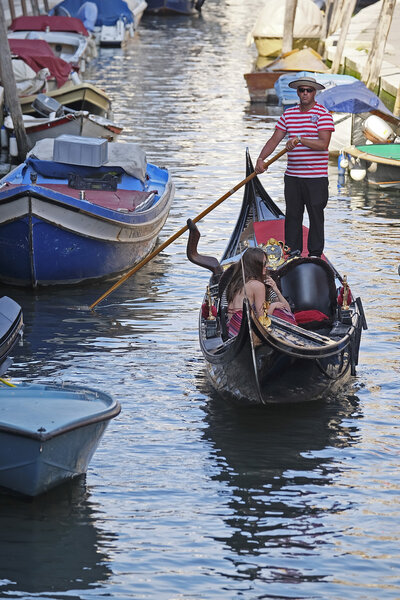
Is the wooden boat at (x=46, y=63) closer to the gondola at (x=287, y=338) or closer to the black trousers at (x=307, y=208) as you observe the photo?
the black trousers at (x=307, y=208)

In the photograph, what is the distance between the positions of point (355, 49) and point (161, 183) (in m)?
15.7

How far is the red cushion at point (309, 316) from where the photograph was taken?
26.3 ft

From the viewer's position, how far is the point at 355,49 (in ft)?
89.8

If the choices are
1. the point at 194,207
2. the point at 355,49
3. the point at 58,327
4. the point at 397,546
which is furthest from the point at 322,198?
the point at 355,49

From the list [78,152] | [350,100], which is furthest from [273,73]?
[78,152]

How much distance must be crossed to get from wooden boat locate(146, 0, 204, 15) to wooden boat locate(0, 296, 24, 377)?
115 feet

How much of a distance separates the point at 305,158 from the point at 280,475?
3.15 m

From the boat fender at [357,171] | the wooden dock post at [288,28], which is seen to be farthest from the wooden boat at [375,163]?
the wooden dock post at [288,28]

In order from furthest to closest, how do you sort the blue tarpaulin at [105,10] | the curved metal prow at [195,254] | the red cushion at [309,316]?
the blue tarpaulin at [105,10]
the curved metal prow at [195,254]
the red cushion at [309,316]

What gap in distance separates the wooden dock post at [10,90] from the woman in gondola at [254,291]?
8.36m

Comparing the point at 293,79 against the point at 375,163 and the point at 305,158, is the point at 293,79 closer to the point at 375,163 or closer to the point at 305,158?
the point at 375,163

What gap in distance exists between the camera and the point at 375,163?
15172 millimetres

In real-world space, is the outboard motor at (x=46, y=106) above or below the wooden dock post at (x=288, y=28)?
below

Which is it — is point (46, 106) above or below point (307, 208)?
below
